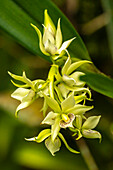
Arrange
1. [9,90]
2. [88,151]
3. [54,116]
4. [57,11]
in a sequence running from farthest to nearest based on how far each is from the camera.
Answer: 1. [9,90]
2. [88,151]
3. [57,11]
4. [54,116]

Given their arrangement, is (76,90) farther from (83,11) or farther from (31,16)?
(83,11)

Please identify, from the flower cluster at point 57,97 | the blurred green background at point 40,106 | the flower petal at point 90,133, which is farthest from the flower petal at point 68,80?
the blurred green background at point 40,106

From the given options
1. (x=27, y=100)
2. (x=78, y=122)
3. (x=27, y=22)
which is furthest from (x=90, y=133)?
(x=27, y=22)

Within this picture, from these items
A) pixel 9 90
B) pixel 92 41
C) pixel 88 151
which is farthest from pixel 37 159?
pixel 92 41

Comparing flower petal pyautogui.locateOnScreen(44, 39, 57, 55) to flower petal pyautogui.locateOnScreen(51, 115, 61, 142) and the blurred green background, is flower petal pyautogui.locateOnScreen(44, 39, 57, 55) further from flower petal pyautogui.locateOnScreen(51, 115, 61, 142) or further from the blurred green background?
the blurred green background

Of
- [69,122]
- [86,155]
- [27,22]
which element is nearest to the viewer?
[69,122]

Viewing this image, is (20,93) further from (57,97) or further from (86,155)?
(86,155)
